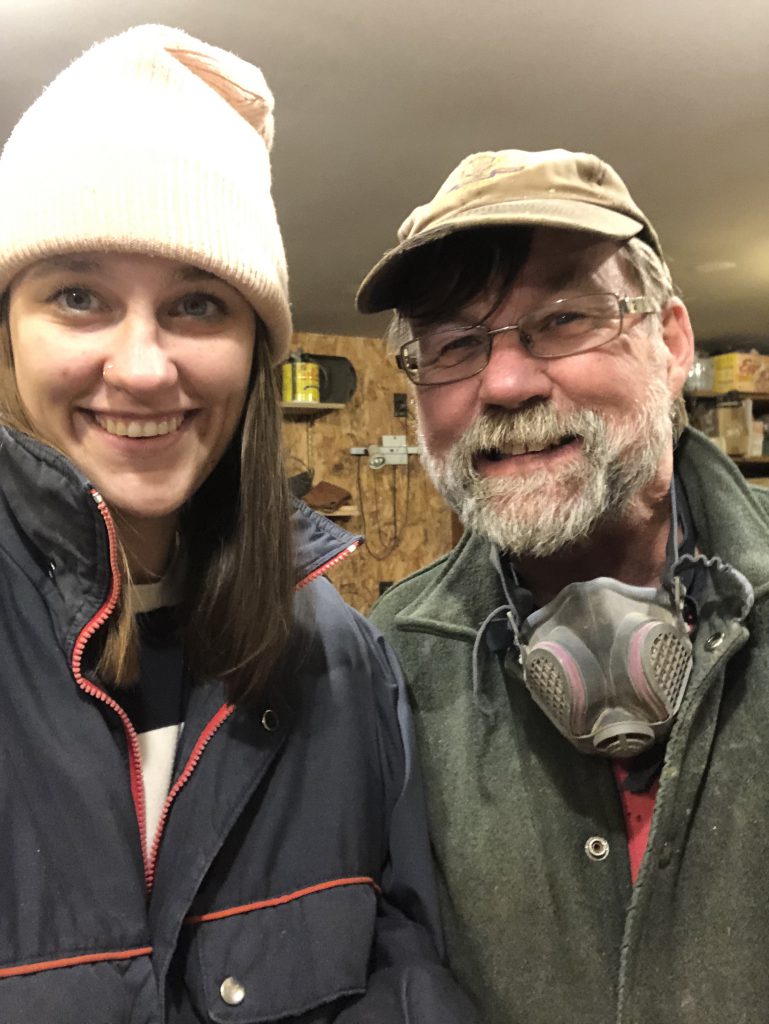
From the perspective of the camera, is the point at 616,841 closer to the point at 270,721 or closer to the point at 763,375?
the point at 270,721

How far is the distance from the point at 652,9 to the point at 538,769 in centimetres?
208

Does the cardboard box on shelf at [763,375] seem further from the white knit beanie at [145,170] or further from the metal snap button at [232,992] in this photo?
the metal snap button at [232,992]

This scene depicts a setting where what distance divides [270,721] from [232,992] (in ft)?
1.02

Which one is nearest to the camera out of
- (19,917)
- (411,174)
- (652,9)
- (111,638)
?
(19,917)

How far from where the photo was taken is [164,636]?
3.78 feet

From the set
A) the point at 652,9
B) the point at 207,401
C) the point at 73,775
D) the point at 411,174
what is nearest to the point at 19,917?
the point at 73,775

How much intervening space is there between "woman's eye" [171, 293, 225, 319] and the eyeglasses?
36 centimetres

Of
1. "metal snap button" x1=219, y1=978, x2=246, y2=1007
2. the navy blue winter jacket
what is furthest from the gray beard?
"metal snap button" x1=219, y1=978, x2=246, y2=1007

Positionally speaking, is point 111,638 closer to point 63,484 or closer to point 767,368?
point 63,484

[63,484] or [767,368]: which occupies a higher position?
[767,368]

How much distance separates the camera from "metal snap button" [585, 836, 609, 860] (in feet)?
3.69

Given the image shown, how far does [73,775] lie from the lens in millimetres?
908

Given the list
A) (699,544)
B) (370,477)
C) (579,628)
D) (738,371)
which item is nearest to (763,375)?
(738,371)

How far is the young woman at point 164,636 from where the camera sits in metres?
0.91
